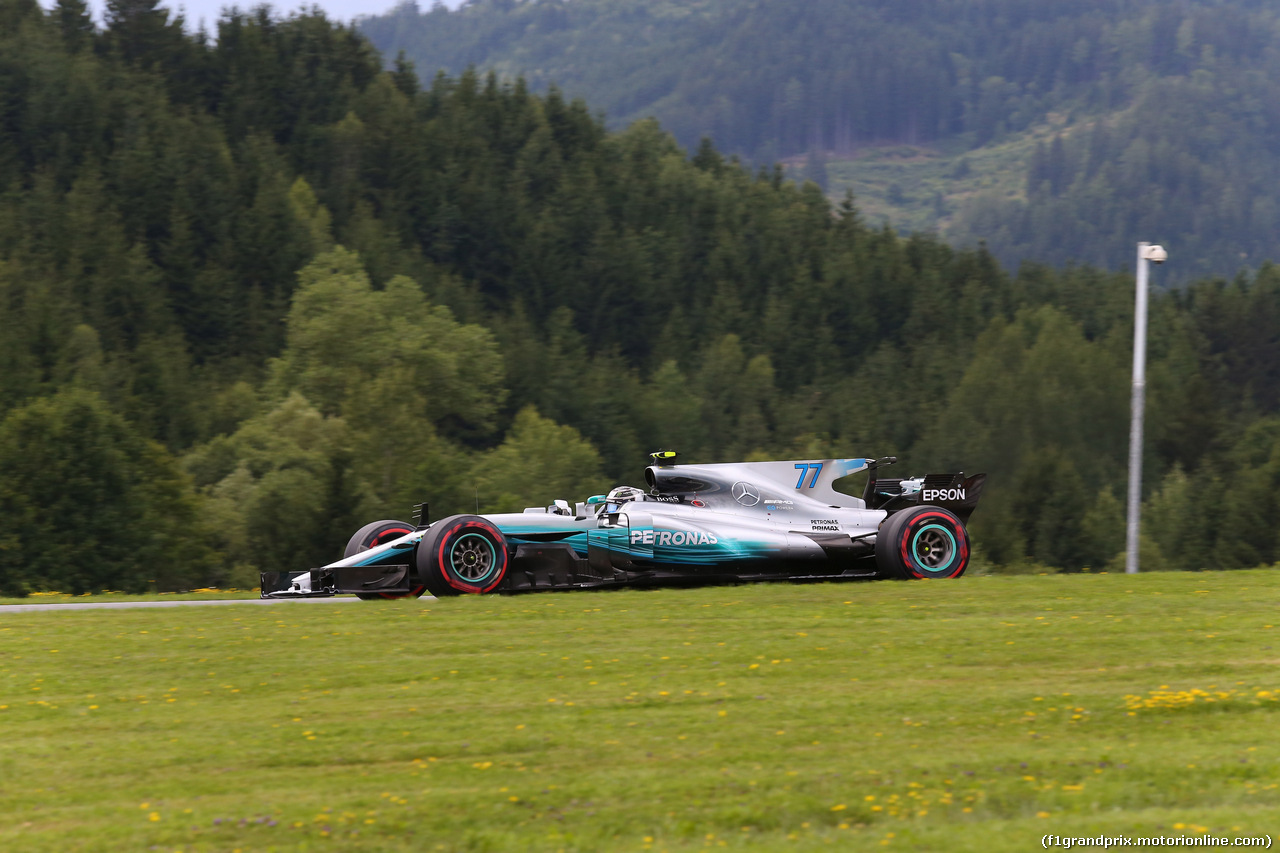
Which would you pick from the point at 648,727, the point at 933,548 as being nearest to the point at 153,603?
the point at 933,548

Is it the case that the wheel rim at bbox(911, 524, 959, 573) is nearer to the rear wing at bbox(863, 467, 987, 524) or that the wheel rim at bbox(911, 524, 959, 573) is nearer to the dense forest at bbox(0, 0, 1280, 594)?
the rear wing at bbox(863, 467, 987, 524)

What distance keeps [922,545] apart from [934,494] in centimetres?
116

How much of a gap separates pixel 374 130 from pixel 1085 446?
8161 centimetres

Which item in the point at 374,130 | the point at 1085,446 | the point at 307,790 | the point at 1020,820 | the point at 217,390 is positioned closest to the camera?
the point at 1020,820

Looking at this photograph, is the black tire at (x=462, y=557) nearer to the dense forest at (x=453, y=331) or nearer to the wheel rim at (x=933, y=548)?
the wheel rim at (x=933, y=548)

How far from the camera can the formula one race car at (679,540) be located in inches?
686

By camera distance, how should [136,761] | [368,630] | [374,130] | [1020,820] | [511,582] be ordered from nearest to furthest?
[1020,820] < [136,761] < [368,630] < [511,582] < [374,130]

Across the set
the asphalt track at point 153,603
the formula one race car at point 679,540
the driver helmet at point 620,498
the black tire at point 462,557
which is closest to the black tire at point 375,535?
the formula one race car at point 679,540

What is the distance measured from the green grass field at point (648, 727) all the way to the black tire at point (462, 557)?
4.39ft

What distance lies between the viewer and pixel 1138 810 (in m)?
8.38

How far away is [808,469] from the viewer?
63.2 feet

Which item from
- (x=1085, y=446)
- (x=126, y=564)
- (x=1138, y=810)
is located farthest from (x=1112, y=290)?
(x=1138, y=810)

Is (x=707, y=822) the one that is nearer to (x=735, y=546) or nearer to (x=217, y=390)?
(x=735, y=546)

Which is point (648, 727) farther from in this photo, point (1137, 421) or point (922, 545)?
point (1137, 421)
